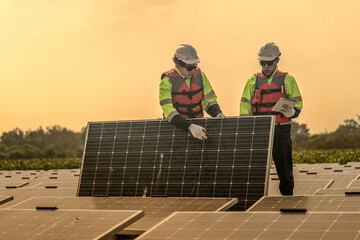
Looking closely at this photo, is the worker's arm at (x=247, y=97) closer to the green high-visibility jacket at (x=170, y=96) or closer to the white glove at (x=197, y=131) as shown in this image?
the green high-visibility jacket at (x=170, y=96)

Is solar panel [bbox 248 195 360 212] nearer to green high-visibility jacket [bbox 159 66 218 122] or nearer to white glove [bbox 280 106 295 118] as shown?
white glove [bbox 280 106 295 118]

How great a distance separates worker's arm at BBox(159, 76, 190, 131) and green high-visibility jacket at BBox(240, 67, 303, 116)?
1.19 m

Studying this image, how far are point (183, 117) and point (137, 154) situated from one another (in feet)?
3.59

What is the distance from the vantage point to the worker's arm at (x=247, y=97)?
1301 cm

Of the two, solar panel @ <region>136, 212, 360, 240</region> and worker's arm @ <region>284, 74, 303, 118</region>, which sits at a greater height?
worker's arm @ <region>284, 74, 303, 118</region>

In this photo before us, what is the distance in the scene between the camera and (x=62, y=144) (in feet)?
226

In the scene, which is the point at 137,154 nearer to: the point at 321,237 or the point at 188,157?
the point at 188,157

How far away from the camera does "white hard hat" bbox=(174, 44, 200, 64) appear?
1278 centimetres

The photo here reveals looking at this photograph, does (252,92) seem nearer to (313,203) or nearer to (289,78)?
(289,78)

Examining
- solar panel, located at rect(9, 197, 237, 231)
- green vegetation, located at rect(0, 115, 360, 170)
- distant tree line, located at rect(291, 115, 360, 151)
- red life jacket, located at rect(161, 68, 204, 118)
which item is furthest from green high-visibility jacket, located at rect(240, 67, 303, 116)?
distant tree line, located at rect(291, 115, 360, 151)

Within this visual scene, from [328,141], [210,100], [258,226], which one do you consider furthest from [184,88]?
[328,141]

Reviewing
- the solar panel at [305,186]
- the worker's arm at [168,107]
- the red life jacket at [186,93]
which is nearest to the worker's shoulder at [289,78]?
the red life jacket at [186,93]

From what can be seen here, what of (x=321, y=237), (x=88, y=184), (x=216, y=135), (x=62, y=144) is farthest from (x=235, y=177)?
(x=62, y=144)

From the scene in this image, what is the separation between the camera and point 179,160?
41.5 ft
